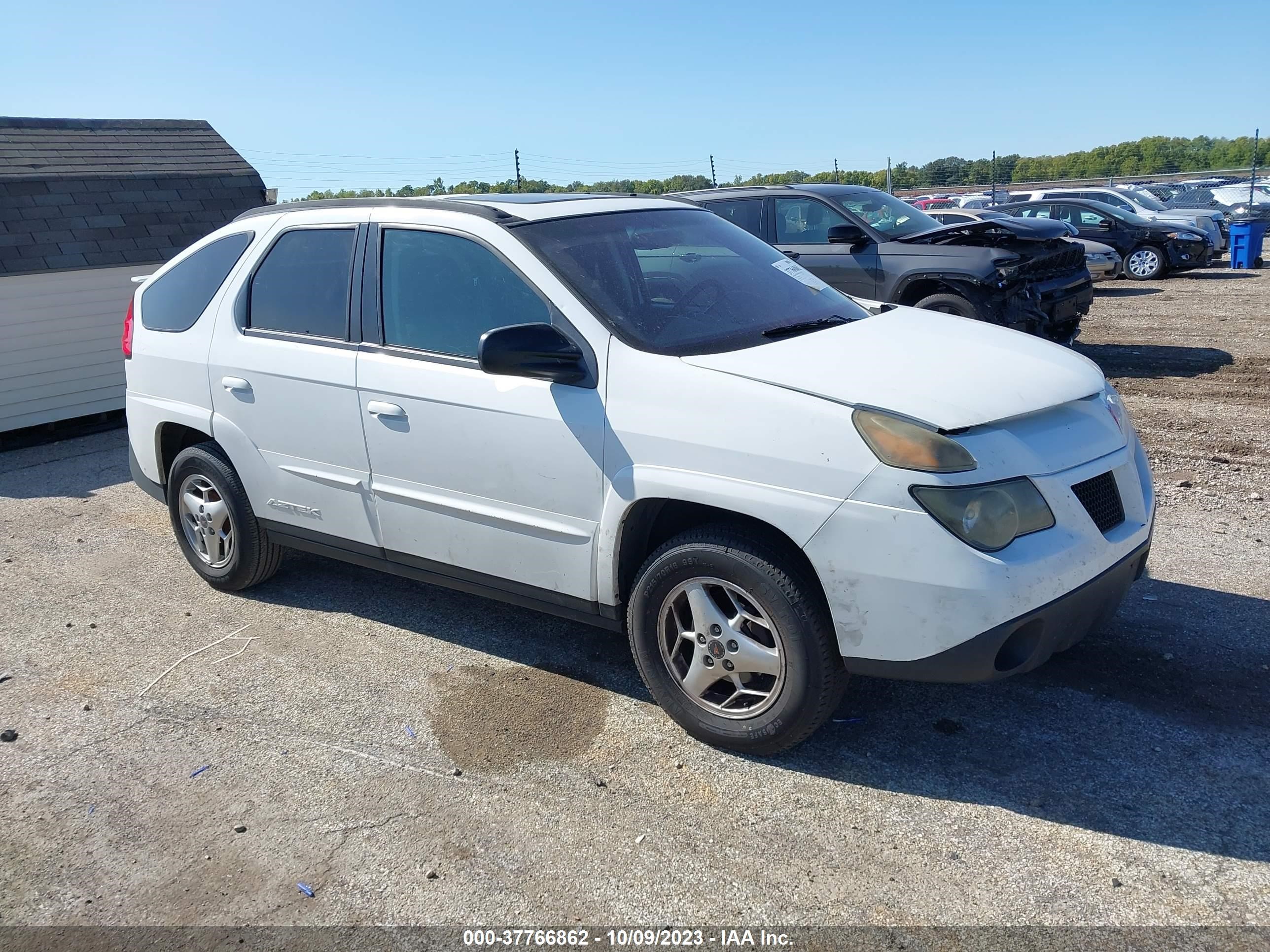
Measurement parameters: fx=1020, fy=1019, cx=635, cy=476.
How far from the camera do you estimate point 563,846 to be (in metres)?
3.21

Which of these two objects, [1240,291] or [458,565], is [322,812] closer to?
[458,565]

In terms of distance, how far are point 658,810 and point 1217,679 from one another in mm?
2285

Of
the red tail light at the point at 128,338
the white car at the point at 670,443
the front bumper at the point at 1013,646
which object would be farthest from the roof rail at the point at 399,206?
the front bumper at the point at 1013,646

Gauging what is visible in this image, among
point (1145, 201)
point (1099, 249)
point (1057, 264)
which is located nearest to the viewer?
point (1057, 264)

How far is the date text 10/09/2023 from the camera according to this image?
2.77 meters

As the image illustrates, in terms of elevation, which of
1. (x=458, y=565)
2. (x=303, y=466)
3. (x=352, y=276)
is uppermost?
(x=352, y=276)

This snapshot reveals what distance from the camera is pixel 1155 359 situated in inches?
409

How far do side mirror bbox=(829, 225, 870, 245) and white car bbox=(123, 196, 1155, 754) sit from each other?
5.30 m

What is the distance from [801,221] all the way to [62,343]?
25.0ft

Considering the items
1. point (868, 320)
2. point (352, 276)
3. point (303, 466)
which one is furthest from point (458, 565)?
point (868, 320)

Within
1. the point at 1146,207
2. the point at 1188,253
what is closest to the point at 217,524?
Answer: the point at 1188,253

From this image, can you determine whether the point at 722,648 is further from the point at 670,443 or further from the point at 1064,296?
the point at 1064,296

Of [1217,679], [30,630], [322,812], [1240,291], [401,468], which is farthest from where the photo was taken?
[1240,291]

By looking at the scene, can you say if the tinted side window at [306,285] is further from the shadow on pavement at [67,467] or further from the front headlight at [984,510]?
the shadow on pavement at [67,467]
